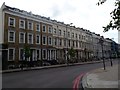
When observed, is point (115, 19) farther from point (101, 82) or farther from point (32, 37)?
point (32, 37)

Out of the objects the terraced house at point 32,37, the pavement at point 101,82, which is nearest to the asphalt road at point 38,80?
the pavement at point 101,82

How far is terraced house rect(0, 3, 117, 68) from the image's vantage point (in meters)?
42.4

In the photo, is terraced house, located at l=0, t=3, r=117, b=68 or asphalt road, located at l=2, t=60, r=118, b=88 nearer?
asphalt road, located at l=2, t=60, r=118, b=88

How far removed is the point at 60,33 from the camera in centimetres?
6519

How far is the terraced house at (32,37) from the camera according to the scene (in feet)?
139

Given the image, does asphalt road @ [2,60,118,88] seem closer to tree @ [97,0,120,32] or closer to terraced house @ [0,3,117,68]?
tree @ [97,0,120,32]

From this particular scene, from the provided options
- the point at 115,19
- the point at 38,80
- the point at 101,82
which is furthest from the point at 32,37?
the point at 115,19

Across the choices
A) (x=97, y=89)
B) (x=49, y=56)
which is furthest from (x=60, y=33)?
(x=97, y=89)

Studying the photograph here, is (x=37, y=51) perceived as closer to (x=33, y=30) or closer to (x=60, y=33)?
(x=33, y=30)

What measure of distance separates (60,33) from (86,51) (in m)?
24.4

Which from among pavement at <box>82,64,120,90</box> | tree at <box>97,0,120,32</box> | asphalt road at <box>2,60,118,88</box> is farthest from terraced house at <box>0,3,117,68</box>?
tree at <box>97,0,120,32</box>

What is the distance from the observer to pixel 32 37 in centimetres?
5006

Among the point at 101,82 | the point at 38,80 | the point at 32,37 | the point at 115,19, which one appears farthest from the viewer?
the point at 32,37

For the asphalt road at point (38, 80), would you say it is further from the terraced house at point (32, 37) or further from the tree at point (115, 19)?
the terraced house at point (32, 37)
